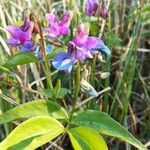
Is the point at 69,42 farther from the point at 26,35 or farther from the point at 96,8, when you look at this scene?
the point at 96,8

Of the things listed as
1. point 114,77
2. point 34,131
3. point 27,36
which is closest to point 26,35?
point 27,36

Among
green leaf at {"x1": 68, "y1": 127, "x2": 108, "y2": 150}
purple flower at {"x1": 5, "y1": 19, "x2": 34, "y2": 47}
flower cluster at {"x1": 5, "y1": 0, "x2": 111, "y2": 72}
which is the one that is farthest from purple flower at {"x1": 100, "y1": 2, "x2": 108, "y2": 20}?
green leaf at {"x1": 68, "y1": 127, "x2": 108, "y2": 150}

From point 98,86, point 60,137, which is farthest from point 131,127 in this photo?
point 60,137

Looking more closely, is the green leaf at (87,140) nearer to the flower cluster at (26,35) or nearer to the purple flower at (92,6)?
the flower cluster at (26,35)

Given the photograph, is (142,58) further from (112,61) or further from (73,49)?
(73,49)

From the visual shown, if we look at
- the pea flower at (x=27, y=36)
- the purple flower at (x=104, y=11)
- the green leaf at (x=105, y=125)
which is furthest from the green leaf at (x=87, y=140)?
the purple flower at (x=104, y=11)

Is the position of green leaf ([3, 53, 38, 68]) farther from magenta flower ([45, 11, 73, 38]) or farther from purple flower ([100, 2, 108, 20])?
purple flower ([100, 2, 108, 20])
